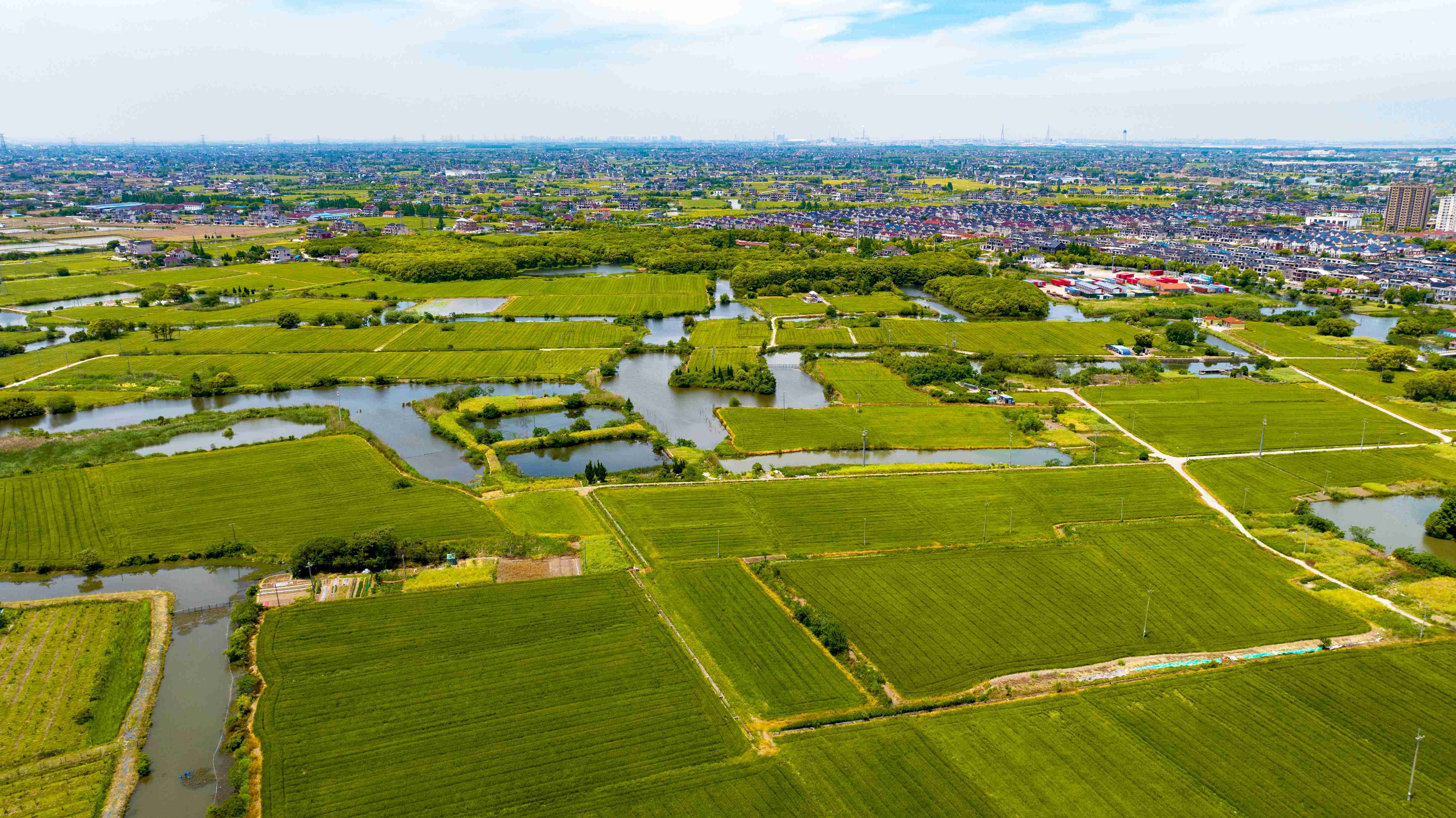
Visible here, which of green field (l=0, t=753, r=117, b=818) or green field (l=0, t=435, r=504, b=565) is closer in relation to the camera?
green field (l=0, t=753, r=117, b=818)

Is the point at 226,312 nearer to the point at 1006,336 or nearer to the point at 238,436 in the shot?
the point at 238,436

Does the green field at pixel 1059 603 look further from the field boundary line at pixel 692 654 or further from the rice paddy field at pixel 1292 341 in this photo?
the rice paddy field at pixel 1292 341

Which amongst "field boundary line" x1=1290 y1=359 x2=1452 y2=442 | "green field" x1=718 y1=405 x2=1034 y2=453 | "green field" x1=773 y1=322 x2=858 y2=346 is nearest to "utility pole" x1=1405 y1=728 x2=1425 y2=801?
"green field" x1=718 y1=405 x2=1034 y2=453

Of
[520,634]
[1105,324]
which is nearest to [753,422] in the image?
[520,634]

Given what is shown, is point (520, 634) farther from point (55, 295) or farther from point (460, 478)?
point (55, 295)

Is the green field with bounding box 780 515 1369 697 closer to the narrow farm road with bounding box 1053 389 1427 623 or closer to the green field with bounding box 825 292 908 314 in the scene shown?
the narrow farm road with bounding box 1053 389 1427 623
